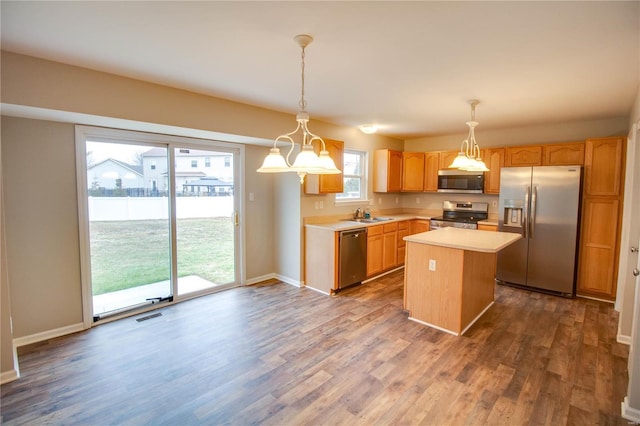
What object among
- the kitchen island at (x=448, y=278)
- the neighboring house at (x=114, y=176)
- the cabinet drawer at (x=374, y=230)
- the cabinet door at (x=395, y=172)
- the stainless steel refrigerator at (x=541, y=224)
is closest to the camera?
the kitchen island at (x=448, y=278)

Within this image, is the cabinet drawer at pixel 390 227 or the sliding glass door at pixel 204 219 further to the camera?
the cabinet drawer at pixel 390 227

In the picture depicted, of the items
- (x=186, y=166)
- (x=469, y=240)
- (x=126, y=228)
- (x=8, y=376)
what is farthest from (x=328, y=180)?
(x=8, y=376)

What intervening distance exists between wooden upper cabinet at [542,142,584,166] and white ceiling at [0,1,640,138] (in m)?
0.86

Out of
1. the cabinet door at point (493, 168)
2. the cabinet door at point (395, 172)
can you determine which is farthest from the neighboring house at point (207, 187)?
the cabinet door at point (493, 168)

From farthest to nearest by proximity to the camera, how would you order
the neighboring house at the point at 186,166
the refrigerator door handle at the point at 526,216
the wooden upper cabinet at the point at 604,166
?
1. the refrigerator door handle at the point at 526,216
2. the wooden upper cabinet at the point at 604,166
3. the neighboring house at the point at 186,166

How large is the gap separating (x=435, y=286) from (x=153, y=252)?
327 cm

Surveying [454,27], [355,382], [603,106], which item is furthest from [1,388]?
[603,106]

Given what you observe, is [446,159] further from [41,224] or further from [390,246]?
[41,224]

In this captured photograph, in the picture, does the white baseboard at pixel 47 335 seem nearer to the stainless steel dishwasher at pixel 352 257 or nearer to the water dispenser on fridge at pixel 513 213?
the stainless steel dishwasher at pixel 352 257

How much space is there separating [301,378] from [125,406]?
3.94 ft

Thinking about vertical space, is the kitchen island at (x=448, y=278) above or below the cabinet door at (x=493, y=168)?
below

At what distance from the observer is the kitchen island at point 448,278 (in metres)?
3.11

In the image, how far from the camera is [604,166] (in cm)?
403

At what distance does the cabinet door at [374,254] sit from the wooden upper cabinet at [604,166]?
283cm
